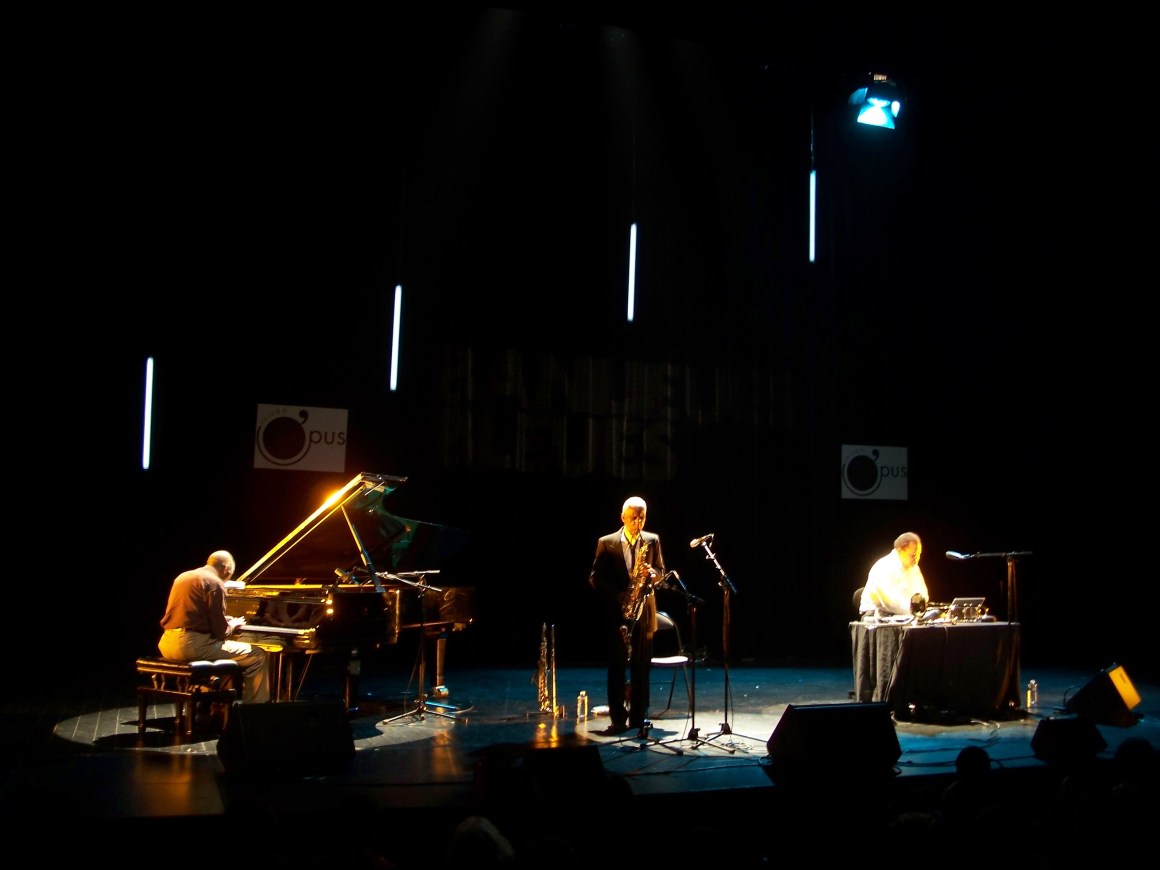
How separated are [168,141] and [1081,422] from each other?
11.3 meters

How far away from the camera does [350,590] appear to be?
22.3 feet

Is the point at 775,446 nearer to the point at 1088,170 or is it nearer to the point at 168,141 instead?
the point at 1088,170

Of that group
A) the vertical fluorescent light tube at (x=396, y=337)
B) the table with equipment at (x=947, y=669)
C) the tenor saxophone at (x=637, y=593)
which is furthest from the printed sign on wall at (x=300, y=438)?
the table with equipment at (x=947, y=669)

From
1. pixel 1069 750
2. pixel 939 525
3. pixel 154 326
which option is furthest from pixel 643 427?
pixel 1069 750

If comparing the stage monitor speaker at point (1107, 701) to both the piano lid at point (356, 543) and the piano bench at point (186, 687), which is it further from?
the piano bench at point (186, 687)

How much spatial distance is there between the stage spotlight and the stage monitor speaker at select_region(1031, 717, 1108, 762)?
744 centimetres

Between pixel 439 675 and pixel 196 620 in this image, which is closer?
pixel 196 620

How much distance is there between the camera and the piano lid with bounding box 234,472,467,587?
7.11m

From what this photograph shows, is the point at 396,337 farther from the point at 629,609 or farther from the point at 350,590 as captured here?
the point at 629,609

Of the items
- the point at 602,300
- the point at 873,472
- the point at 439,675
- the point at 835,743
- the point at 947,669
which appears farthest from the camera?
the point at 873,472

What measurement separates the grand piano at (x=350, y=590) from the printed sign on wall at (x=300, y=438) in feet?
6.87

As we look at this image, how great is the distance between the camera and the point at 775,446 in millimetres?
12008

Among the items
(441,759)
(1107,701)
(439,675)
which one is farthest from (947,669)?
(439,675)

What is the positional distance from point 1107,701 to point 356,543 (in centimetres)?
560
